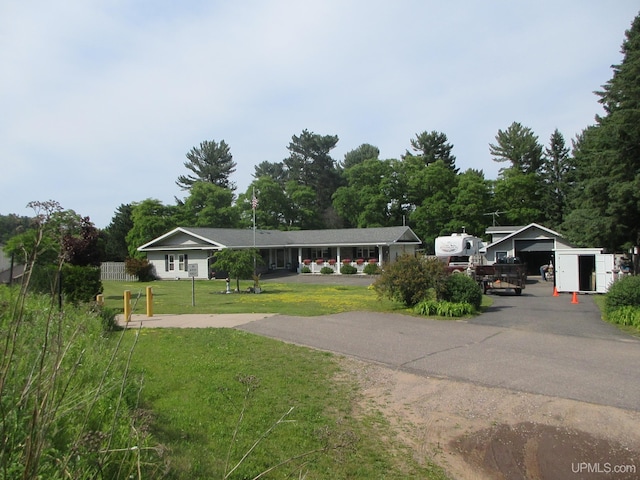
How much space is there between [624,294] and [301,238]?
3596 centimetres

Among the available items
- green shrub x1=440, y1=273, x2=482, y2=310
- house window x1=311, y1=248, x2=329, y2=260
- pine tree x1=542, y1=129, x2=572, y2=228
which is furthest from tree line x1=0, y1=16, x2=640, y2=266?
green shrub x1=440, y1=273, x2=482, y2=310

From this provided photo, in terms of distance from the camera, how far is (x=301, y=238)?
160ft

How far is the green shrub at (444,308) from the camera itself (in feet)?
52.8

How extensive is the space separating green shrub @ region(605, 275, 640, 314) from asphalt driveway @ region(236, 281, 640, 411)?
28.9 inches

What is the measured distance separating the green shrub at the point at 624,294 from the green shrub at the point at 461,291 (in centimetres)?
391

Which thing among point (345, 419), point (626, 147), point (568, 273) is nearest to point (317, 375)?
point (345, 419)

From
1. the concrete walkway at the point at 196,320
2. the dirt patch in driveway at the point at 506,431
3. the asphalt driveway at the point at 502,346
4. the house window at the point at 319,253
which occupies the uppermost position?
the house window at the point at 319,253

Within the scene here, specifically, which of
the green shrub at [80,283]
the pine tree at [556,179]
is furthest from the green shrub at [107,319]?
the pine tree at [556,179]

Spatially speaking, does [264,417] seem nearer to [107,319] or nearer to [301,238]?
[107,319]

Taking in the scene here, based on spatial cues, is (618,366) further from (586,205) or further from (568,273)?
(586,205)

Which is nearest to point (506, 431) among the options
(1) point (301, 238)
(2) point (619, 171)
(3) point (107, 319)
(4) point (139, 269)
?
(3) point (107, 319)

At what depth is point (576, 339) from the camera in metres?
12.0

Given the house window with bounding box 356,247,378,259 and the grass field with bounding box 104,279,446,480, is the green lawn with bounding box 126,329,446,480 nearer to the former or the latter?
the grass field with bounding box 104,279,446,480

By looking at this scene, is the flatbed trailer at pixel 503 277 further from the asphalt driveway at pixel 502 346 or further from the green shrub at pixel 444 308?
the green shrub at pixel 444 308
